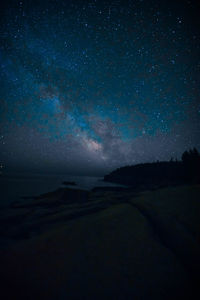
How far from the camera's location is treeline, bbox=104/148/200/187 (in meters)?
38.1

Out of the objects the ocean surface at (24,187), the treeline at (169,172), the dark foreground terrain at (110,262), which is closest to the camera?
the dark foreground terrain at (110,262)

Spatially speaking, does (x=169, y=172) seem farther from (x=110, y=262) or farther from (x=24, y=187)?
(x=110, y=262)

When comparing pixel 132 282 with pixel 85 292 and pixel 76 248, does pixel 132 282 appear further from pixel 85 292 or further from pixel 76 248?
pixel 76 248

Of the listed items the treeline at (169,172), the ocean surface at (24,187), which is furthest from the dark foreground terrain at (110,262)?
the treeline at (169,172)

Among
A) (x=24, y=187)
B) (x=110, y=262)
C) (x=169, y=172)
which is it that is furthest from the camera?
(x=169, y=172)

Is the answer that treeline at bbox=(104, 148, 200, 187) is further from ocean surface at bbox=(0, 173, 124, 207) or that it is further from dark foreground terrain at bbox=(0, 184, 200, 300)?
dark foreground terrain at bbox=(0, 184, 200, 300)

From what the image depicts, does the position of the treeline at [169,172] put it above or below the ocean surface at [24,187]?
above

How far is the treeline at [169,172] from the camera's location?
125 ft

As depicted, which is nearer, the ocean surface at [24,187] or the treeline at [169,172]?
the ocean surface at [24,187]

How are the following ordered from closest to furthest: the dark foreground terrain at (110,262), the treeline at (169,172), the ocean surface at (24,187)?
the dark foreground terrain at (110,262), the ocean surface at (24,187), the treeline at (169,172)

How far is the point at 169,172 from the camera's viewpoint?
63.7m

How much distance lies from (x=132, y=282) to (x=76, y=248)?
2.17 metres

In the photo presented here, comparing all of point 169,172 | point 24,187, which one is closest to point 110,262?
point 24,187

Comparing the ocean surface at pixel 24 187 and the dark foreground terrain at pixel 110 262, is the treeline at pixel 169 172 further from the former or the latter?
the dark foreground terrain at pixel 110 262
